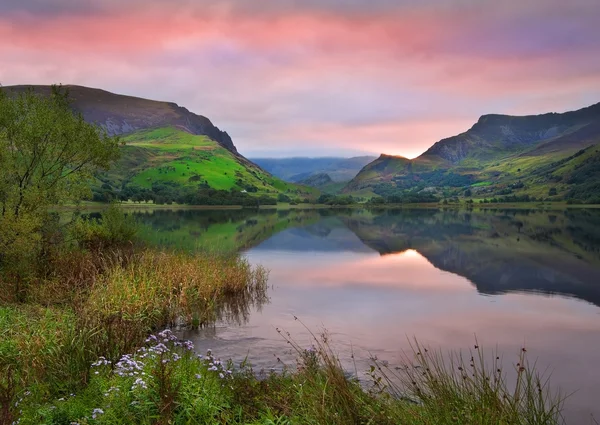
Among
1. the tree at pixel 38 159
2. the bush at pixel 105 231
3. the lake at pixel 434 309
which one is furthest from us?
the bush at pixel 105 231

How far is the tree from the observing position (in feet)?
78.3

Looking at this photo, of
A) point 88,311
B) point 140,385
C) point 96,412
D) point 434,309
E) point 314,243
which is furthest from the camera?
point 314,243

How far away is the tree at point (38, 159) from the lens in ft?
78.3

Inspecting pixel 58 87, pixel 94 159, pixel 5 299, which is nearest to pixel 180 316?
pixel 5 299

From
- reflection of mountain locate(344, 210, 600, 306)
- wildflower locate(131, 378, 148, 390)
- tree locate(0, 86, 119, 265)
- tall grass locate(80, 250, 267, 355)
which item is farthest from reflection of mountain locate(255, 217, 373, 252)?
wildflower locate(131, 378, 148, 390)

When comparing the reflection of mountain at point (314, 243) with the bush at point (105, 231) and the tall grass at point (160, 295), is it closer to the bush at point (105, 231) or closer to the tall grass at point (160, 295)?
the bush at point (105, 231)

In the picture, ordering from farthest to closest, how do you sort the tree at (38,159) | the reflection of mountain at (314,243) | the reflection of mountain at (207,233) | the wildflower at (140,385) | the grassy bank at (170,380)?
the reflection of mountain at (314,243)
the reflection of mountain at (207,233)
the tree at (38,159)
the wildflower at (140,385)
the grassy bank at (170,380)

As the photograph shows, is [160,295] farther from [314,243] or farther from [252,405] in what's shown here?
[314,243]

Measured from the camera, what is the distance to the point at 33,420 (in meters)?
9.25

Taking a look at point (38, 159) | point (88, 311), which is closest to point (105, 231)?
point (38, 159)

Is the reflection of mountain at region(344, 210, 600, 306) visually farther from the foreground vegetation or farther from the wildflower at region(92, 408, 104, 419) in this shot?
the wildflower at region(92, 408, 104, 419)

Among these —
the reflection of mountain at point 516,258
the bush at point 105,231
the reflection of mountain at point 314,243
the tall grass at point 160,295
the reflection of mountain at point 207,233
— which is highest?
the bush at point 105,231

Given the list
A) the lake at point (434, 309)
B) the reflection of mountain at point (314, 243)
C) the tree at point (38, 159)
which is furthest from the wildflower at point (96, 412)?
the reflection of mountain at point (314, 243)

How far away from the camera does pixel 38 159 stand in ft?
93.2
